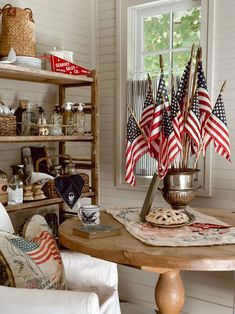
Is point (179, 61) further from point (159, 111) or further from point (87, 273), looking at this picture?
point (87, 273)

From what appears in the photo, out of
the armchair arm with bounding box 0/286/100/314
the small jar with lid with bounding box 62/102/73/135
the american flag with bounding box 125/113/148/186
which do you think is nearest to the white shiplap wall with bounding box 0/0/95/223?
the small jar with lid with bounding box 62/102/73/135

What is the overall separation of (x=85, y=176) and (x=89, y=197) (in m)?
0.17

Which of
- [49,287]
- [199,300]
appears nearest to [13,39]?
[49,287]

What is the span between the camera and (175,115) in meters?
2.24

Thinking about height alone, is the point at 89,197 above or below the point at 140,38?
below

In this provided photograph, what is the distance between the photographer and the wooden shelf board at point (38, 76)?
244 cm

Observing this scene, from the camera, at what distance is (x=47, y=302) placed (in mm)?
1240

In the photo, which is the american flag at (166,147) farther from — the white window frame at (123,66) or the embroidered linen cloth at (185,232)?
the white window frame at (123,66)

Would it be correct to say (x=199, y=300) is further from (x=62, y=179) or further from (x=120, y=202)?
(x=62, y=179)

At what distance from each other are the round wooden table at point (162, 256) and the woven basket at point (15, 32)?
1.27 meters

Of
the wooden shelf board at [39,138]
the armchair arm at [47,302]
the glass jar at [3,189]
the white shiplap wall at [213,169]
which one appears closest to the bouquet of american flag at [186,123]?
the white shiplap wall at [213,169]

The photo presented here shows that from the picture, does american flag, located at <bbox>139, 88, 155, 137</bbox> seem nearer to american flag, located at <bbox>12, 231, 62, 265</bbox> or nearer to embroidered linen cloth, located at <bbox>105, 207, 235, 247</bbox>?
embroidered linen cloth, located at <bbox>105, 207, 235, 247</bbox>

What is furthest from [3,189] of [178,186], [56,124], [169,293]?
[169,293]

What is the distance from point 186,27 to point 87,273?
2.02m
